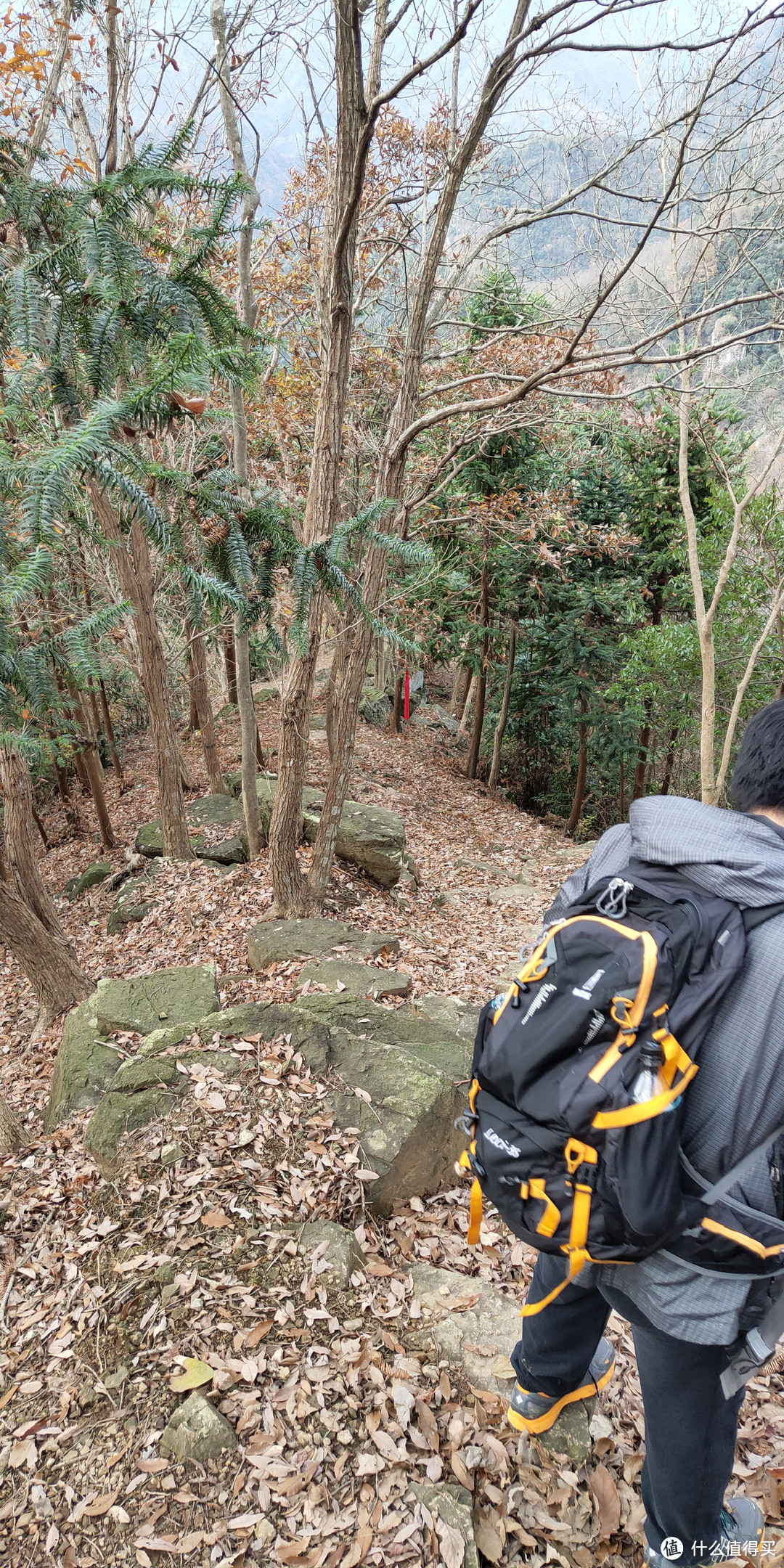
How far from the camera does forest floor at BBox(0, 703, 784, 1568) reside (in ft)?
6.82

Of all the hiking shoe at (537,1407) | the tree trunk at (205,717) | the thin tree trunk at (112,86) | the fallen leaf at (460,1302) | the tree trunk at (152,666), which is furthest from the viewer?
the tree trunk at (205,717)

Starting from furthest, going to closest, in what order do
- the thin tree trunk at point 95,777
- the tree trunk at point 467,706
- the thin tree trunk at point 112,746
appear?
the tree trunk at point 467,706, the thin tree trunk at point 112,746, the thin tree trunk at point 95,777

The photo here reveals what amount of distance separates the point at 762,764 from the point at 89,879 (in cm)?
964

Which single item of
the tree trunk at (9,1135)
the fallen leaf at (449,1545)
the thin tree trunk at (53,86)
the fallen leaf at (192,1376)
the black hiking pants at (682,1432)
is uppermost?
the thin tree trunk at (53,86)

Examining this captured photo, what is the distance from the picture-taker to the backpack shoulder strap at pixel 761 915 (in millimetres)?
1438

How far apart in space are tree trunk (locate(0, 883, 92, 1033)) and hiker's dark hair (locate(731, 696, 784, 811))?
5584mm

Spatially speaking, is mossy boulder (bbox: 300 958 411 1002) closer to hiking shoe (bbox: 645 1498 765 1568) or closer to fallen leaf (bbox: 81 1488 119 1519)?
fallen leaf (bbox: 81 1488 119 1519)

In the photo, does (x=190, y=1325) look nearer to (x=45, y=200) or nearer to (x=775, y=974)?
(x=775, y=974)

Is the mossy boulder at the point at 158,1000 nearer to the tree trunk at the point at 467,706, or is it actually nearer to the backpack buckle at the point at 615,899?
the backpack buckle at the point at 615,899

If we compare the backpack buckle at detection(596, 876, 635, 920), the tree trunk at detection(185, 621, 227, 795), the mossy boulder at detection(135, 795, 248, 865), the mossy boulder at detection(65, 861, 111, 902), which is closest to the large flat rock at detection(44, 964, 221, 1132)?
the backpack buckle at detection(596, 876, 635, 920)

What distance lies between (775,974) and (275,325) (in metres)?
12.6

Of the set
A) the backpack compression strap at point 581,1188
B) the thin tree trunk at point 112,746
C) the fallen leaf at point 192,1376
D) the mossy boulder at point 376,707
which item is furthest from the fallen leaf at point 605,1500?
the mossy boulder at point 376,707

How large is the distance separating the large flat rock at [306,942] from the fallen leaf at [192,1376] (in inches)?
118

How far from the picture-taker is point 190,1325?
2.54 metres
